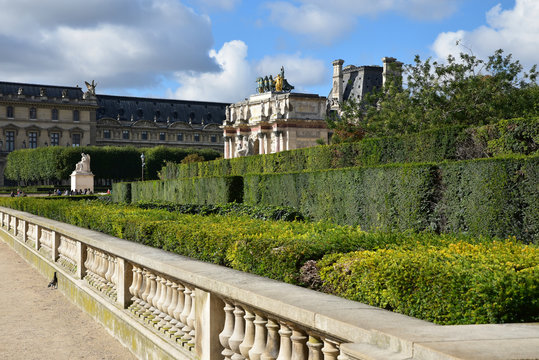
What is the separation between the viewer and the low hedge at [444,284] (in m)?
3.68

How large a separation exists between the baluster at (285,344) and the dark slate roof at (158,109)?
115534 mm

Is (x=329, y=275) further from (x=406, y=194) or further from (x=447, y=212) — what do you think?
(x=406, y=194)

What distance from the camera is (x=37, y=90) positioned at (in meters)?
107

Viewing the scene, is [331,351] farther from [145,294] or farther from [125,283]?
[125,283]

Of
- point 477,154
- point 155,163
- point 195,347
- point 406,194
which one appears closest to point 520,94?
point 477,154

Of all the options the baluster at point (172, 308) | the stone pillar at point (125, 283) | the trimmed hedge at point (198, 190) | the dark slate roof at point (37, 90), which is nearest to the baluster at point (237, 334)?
the baluster at point (172, 308)

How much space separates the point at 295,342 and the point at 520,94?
111 feet

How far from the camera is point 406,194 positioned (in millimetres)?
14477

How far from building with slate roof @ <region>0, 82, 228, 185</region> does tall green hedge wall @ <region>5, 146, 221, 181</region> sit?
11.1 m

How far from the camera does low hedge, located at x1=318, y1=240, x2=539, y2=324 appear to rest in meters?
3.68

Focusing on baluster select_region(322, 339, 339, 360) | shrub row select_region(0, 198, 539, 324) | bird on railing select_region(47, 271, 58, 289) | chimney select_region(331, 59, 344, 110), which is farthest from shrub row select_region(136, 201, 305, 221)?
chimney select_region(331, 59, 344, 110)

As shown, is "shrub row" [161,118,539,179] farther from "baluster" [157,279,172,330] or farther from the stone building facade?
the stone building facade

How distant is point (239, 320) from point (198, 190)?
23.9 meters

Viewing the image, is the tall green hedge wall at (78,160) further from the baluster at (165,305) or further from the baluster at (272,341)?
the baluster at (272,341)
